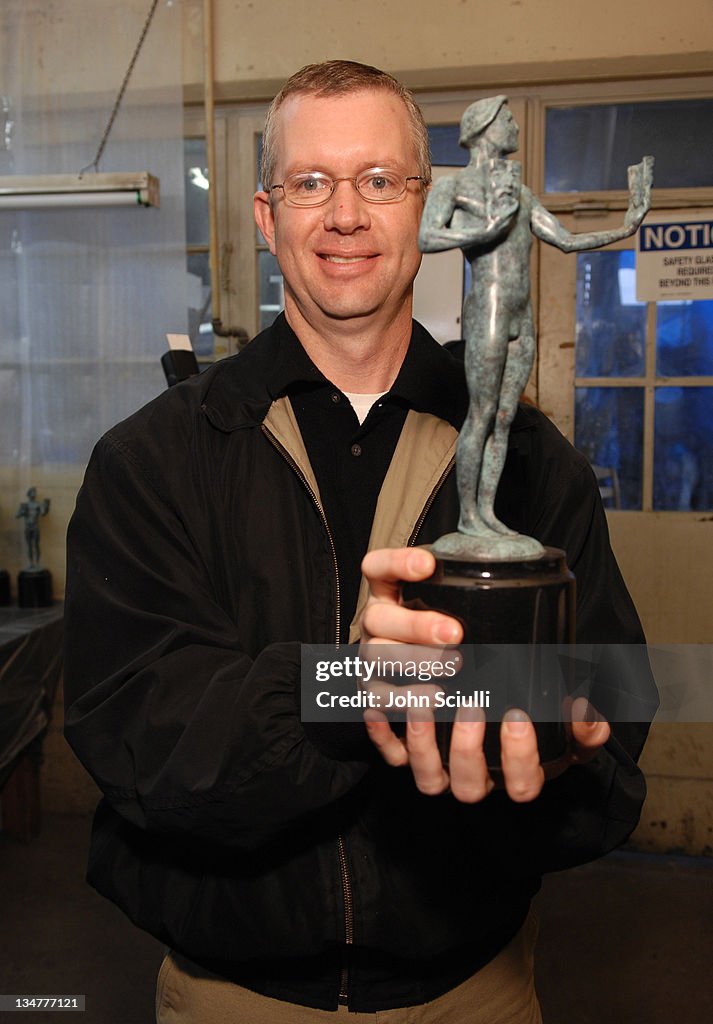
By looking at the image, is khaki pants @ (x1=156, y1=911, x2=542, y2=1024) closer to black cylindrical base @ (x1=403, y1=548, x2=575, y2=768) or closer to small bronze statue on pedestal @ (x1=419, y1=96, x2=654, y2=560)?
black cylindrical base @ (x1=403, y1=548, x2=575, y2=768)

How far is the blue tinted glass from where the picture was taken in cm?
305

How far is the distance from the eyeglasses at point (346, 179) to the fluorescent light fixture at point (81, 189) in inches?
72.8

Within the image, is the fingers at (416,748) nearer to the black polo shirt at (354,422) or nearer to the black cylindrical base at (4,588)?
the black polo shirt at (354,422)

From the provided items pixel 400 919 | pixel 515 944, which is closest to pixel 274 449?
pixel 400 919

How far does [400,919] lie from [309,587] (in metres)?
0.40

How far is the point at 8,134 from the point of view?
3.14 meters

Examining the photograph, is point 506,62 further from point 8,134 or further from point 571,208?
point 8,134

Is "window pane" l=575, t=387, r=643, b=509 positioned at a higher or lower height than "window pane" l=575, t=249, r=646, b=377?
lower

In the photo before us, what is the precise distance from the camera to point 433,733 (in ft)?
2.75

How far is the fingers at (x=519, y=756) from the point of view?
2.69ft

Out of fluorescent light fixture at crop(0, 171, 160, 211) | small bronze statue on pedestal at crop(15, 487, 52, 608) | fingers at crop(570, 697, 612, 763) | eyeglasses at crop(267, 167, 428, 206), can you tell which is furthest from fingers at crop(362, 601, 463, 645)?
small bronze statue on pedestal at crop(15, 487, 52, 608)

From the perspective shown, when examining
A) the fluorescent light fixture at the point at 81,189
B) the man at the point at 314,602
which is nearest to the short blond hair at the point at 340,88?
the man at the point at 314,602

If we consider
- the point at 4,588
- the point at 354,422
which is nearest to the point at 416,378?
the point at 354,422

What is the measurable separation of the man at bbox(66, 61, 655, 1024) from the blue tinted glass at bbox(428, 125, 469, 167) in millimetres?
1950
